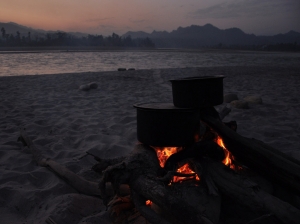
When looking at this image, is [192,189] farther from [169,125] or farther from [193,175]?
[169,125]

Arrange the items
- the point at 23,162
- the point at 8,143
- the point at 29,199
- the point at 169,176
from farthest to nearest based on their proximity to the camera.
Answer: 1. the point at 8,143
2. the point at 23,162
3. the point at 29,199
4. the point at 169,176

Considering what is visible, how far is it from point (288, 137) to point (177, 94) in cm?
287

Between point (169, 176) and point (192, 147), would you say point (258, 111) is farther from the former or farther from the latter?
point (169, 176)

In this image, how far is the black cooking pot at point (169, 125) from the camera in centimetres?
253

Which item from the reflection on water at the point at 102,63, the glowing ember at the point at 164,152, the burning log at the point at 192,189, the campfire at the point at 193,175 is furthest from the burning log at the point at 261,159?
the reflection on water at the point at 102,63

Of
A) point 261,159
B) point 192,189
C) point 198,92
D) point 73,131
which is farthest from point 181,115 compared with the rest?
point 73,131

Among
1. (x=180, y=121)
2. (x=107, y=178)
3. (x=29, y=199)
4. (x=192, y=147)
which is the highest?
(x=180, y=121)

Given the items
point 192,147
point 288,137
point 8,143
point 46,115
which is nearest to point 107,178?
point 192,147

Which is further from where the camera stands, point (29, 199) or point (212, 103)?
point (29, 199)

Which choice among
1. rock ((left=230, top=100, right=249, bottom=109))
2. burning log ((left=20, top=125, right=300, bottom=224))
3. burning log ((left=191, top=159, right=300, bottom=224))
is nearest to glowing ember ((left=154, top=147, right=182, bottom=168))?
burning log ((left=20, top=125, right=300, bottom=224))

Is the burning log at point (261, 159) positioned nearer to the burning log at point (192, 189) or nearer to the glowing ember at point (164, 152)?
the burning log at point (192, 189)

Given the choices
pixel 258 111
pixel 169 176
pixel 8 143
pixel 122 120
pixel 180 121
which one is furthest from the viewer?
pixel 258 111

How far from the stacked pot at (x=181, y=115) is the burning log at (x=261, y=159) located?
1.05 feet

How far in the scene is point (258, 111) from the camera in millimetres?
6367
